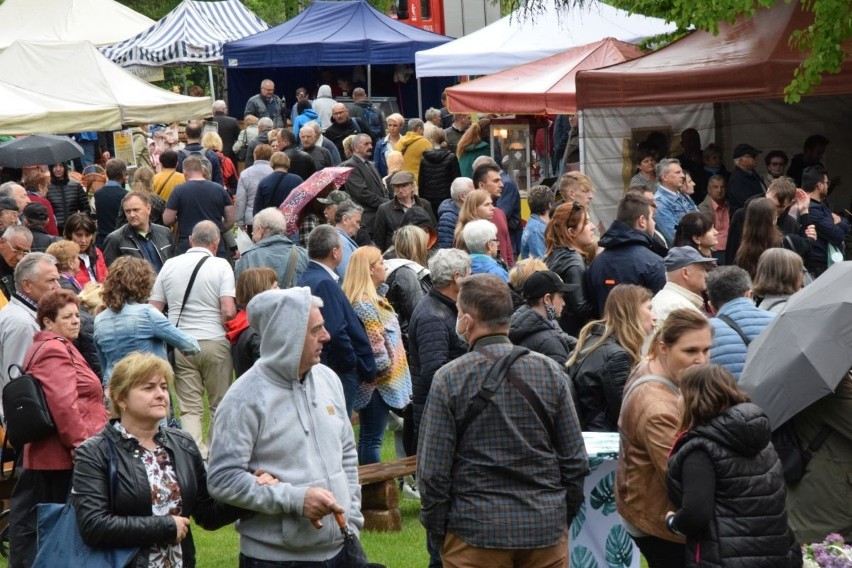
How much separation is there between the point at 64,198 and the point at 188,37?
16.9 meters

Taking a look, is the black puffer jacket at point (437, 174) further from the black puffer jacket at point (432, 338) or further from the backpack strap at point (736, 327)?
the backpack strap at point (736, 327)

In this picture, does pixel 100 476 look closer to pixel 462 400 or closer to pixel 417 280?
pixel 462 400

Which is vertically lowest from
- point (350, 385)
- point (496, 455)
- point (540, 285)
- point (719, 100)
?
point (350, 385)

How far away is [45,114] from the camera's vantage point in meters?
19.2

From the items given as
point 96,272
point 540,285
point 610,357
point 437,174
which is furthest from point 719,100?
point 610,357

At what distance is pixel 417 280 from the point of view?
31.1 ft

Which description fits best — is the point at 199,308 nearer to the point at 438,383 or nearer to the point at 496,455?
the point at 438,383

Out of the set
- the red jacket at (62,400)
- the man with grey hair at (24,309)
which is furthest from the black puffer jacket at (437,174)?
the red jacket at (62,400)

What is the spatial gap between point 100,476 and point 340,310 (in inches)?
143

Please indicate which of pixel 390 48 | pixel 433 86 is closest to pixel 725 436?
pixel 390 48

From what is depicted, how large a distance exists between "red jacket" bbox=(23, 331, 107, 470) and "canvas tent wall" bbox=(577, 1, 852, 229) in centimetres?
780

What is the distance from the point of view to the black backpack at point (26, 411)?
6488mm

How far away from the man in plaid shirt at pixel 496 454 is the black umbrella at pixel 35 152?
12.2m

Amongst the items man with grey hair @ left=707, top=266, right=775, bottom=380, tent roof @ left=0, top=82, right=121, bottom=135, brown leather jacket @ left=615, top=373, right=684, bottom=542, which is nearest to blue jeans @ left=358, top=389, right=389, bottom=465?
man with grey hair @ left=707, top=266, right=775, bottom=380
